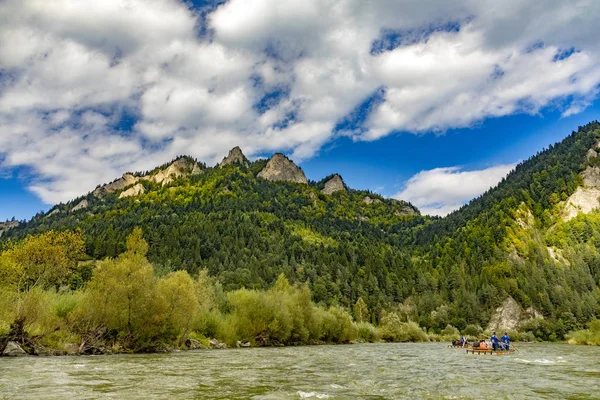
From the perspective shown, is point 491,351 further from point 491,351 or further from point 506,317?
point 506,317

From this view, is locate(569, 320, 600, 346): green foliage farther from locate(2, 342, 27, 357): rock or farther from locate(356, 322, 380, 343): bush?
Result: locate(2, 342, 27, 357): rock

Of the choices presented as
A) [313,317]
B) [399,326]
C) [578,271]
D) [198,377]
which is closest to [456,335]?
[399,326]

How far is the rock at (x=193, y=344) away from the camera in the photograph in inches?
2339

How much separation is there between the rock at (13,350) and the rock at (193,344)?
2294 cm

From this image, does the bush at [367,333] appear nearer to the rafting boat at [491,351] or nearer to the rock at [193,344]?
the rafting boat at [491,351]

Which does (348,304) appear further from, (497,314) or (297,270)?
(497,314)

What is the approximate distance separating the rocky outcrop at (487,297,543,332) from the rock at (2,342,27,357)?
15311cm

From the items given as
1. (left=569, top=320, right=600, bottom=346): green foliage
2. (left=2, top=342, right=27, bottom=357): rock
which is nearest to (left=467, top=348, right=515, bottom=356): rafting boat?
(left=569, top=320, right=600, bottom=346): green foliage

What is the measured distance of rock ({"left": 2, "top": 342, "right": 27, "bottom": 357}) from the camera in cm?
3841

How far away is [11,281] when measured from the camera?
40.3 meters

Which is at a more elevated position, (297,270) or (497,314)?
(297,270)

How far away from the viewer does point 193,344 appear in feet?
199

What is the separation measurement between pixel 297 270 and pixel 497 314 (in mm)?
79342

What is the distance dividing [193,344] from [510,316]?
138176mm
